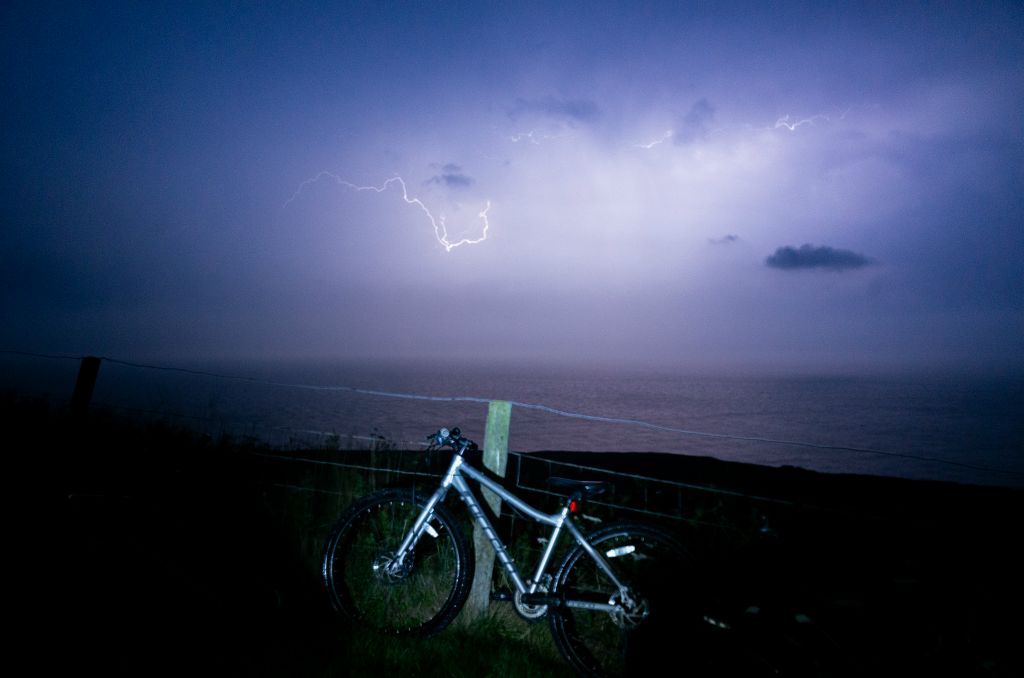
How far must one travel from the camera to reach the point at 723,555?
403 centimetres

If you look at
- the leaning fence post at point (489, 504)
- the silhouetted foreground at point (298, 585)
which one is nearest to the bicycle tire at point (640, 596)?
the silhouetted foreground at point (298, 585)

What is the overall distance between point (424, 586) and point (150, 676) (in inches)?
64.5

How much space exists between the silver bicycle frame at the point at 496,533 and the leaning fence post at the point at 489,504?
120mm

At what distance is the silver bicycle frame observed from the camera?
3.03 meters

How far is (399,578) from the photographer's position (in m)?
3.41

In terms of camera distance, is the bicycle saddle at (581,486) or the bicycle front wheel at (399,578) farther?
the bicycle front wheel at (399,578)

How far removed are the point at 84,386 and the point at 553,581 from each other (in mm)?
5064

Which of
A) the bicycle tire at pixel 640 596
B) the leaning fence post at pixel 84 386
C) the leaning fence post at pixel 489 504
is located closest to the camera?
the bicycle tire at pixel 640 596

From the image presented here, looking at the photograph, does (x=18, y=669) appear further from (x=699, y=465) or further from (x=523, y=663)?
(x=699, y=465)

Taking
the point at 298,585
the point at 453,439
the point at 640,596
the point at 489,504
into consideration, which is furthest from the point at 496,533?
the point at 298,585

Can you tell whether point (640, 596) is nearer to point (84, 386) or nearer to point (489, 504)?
point (489, 504)

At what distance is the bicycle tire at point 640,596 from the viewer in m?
2.94

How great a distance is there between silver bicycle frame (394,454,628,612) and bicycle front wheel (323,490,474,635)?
82 mm

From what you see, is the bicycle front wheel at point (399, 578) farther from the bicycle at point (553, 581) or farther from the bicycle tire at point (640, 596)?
the bicycle tire at point (640, 596)
